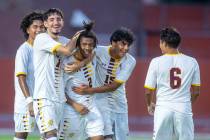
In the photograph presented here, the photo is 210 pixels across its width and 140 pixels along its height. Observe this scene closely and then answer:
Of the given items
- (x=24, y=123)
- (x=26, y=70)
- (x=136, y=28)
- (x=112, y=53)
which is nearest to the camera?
(x=112, y=53)

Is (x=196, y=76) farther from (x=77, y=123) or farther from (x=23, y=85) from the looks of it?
(x=23, y=85)

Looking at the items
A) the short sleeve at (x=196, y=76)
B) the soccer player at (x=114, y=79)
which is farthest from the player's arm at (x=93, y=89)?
the short sleeve at (x=196, y=76)

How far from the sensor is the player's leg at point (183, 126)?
1206cm

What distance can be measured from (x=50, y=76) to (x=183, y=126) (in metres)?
1.88

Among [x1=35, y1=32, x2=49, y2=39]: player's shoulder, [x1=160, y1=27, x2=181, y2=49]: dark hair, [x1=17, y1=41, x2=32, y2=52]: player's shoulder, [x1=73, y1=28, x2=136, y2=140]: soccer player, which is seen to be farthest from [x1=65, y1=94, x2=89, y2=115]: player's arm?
[x1=160, y1=27, x2=181, y2=49]: dark hair

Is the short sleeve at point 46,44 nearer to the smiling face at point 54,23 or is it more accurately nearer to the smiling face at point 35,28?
the smiling face at point 54,23

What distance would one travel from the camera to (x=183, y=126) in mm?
12070

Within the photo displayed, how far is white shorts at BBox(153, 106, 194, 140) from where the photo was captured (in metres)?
12.1

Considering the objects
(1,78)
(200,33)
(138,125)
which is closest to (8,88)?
(1,78)

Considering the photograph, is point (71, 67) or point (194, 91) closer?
point (71, 67)

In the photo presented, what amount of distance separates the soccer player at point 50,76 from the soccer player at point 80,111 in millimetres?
247

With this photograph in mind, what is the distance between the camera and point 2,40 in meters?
27.4

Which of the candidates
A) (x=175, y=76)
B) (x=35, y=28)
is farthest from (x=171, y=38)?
(x=35, y=28)

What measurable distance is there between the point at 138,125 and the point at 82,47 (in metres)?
11.6
